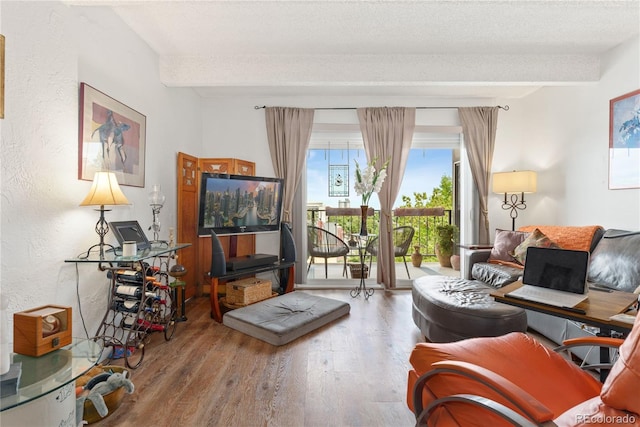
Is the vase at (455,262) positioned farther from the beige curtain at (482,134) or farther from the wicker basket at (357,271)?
the wicker basket at (357,271)

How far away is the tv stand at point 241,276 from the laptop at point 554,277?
2627mm

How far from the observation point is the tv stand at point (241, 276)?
3303mm

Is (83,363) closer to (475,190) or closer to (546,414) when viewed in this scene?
(546,414)

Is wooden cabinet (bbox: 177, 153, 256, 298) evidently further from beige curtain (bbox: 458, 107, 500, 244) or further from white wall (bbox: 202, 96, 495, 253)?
beige curtain (bbox: 458, 107, 500, 244)

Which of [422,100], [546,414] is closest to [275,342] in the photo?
[546,414]

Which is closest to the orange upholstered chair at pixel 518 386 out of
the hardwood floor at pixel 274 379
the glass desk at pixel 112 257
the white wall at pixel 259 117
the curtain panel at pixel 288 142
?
the hardwood floor at pixel 274 379

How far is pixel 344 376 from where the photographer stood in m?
2.25

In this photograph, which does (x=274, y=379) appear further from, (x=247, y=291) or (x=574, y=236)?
(x=574, y=236)

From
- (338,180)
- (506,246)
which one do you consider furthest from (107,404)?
(506,246)

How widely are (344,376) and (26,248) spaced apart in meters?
2.08

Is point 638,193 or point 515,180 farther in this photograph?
point 515,180

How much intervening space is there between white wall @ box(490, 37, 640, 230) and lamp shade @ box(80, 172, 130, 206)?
169 inches

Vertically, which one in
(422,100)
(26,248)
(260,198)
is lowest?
(26,248)

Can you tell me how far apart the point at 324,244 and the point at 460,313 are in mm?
2280
